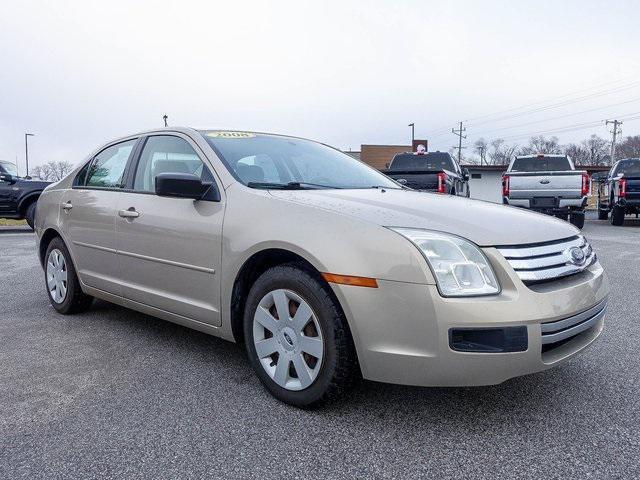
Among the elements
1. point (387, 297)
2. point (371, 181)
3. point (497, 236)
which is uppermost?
point (371, 181)

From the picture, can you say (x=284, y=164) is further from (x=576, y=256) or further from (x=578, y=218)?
(x=578, y=218)

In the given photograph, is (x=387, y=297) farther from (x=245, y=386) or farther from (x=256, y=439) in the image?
(x=245, y=386)

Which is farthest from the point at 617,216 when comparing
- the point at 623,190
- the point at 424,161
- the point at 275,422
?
the point at 275,422

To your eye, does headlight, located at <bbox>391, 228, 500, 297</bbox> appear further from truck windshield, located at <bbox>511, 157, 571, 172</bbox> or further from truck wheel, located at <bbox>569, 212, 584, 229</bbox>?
truck windshield, located at <bbox>511, 157, 571, 172</bbox>

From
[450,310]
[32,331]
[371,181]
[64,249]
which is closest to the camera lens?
[450,310]

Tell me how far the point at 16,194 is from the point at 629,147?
246 feet

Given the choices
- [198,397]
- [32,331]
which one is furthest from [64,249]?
[198,397]

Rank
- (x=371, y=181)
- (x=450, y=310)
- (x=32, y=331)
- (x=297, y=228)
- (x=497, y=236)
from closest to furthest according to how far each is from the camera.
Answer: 1. (x=450, y=310)
2. (x=497, y=236)
3. (x=297, y=228)
4. (x=371, y=181)
5. (x=32, y=331)

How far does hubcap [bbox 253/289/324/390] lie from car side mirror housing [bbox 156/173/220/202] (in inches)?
30.7

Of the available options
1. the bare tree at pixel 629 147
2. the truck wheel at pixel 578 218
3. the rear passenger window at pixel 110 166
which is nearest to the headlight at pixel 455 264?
the rear passenger window at pixel 110 166

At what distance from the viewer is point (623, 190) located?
47.2ft

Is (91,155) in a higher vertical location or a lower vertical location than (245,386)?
higher

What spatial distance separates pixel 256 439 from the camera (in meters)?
2.38

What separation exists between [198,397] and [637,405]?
2.24m
